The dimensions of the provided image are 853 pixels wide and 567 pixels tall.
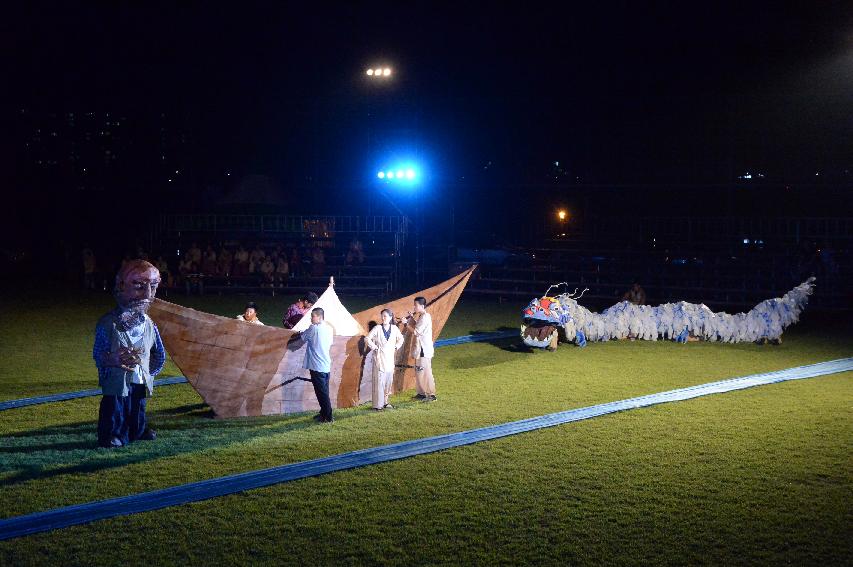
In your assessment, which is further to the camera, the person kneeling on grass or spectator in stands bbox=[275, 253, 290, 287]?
spectator in stands bbox=[275, 253, 290, 287]

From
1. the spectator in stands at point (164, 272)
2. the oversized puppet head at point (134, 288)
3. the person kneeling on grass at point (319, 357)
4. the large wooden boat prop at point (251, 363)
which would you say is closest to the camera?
the oversized puppet head at point (134, 288)

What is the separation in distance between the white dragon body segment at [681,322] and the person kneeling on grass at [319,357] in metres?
7.49

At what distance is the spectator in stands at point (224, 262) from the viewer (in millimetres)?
27141

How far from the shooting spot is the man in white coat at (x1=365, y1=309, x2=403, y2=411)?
11.6m

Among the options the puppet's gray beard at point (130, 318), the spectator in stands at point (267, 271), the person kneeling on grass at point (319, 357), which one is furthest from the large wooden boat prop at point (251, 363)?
the spectator in stands at point (267, 271)

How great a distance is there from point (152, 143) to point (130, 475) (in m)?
33.0

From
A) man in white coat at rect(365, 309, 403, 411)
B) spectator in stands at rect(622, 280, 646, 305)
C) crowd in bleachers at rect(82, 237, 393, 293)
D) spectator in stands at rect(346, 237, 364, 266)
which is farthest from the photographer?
spectator in stands at rect(346, 237, 364, 266)

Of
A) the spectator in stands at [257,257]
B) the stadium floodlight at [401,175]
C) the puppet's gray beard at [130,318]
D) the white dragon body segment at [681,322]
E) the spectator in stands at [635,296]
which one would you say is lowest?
the white dragon body segment at [681,322]

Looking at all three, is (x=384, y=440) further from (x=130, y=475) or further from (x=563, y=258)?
(x=563, y=258)

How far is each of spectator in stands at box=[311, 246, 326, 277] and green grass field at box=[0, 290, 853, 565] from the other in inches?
526

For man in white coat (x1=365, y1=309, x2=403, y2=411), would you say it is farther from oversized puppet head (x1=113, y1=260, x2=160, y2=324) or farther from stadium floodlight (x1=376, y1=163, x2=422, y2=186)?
stadium floodlight (x1=376, y1=163, x2=422, y2=186)

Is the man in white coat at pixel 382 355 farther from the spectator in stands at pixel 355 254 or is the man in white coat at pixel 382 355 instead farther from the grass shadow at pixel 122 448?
the spectator in stands at pixel 355 254

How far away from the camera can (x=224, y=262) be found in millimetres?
27219

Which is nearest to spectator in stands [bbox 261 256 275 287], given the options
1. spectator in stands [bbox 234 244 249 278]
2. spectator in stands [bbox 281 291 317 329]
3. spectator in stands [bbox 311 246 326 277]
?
spectator in stands [bbox 234 244 249 278]
